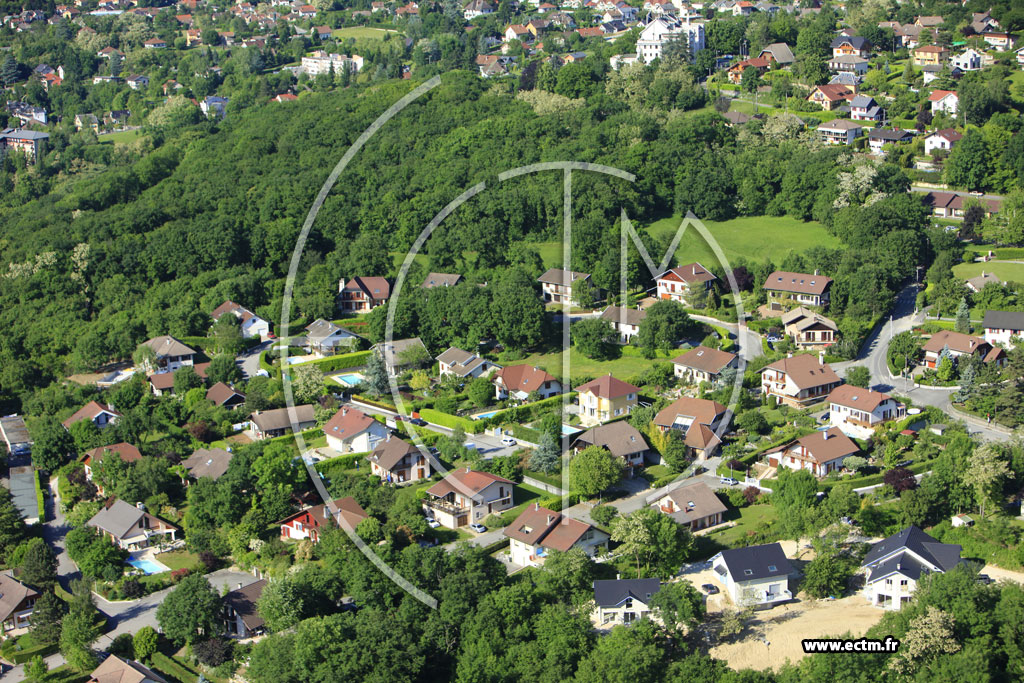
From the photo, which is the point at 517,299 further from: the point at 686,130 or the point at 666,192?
the point at 686,130

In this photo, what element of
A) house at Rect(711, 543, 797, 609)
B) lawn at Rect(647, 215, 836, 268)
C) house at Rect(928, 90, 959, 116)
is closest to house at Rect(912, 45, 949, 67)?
house at Rect(928, 90, 959, 116)

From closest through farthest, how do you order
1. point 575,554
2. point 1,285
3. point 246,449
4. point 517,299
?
1. point 575,554
2. point 246,449
3. point 517,299
4. point 1,285

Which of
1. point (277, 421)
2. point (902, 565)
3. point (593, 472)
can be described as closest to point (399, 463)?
point (277, 421)

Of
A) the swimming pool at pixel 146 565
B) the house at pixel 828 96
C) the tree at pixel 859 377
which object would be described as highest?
the house at pixel 828 96

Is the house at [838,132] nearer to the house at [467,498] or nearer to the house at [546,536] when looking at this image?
the house at [467,498]

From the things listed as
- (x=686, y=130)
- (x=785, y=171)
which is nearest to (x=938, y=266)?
(x=785, y=171)

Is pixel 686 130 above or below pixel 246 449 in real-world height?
above

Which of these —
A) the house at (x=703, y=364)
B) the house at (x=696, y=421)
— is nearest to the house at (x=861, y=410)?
the house at (x=696, y=421)
